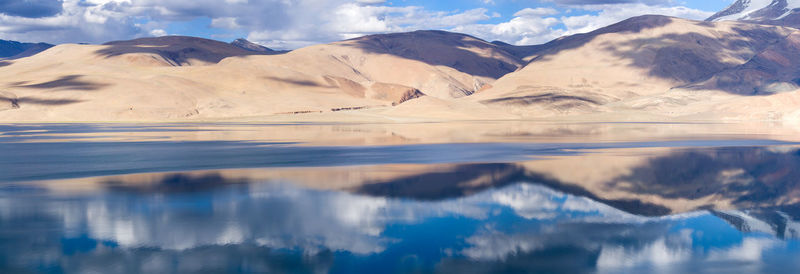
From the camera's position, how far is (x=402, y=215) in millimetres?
19484

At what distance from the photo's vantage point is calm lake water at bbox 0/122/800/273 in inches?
574

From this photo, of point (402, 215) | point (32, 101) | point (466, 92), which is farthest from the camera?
point (466, 92)

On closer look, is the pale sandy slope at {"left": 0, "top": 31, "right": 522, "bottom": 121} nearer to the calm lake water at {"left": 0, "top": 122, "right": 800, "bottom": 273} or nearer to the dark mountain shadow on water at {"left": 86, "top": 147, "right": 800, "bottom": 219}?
the calm lake water at {"left": 0, "top": 122, "right": 800, "bottom": 273}

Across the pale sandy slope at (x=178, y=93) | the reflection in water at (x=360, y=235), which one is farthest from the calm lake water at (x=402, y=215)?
the pale sandy slope at (x=178, y=93)

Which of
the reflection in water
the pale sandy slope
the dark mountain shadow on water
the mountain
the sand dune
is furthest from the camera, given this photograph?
the mountain

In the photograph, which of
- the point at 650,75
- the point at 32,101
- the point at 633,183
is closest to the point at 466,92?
the point at 650,75

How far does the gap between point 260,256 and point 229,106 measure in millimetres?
125070

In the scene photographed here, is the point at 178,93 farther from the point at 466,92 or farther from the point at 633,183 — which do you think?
the point at 633,183

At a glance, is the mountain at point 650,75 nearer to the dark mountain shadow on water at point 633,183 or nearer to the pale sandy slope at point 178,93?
the pale sandy slope at point 178,93

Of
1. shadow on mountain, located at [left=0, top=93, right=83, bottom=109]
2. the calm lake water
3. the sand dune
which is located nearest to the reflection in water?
the calm lake water

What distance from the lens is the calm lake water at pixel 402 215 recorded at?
14.6 metres

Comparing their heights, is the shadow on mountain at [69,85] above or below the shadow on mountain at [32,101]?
above

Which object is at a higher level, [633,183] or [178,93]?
[633,183]

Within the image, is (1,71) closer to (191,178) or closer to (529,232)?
(191,178)
